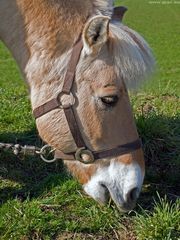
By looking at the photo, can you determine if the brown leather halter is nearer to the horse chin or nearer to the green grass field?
the horse chin

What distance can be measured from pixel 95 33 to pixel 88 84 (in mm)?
399

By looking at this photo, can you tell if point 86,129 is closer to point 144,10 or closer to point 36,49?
point 36,49

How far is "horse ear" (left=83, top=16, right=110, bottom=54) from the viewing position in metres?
3.50

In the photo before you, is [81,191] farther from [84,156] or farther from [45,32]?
[45,32]

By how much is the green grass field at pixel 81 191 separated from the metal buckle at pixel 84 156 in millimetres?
554

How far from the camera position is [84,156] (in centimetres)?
383

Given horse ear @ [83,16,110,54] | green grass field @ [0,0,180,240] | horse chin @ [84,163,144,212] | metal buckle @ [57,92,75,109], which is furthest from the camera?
green grass field @ [0,0,180,240]

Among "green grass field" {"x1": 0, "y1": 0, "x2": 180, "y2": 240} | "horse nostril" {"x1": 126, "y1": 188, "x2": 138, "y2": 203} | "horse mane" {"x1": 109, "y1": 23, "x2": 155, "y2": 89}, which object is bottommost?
"green grass field" {"x1": 0, "y1": 0, "x2": 180, "y2": 240}

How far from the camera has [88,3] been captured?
3.85m

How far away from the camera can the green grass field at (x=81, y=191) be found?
13.0 feet

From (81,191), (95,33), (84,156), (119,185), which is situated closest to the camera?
(95,33)

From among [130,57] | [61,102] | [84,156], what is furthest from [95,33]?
[84,156]

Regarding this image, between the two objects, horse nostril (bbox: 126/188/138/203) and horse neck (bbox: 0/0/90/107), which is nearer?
horse nostril (bbox: 126/188/138/203)

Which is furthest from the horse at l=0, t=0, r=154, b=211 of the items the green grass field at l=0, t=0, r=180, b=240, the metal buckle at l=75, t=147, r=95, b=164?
the green grass field at l=0, t=0, r=180, b=240
